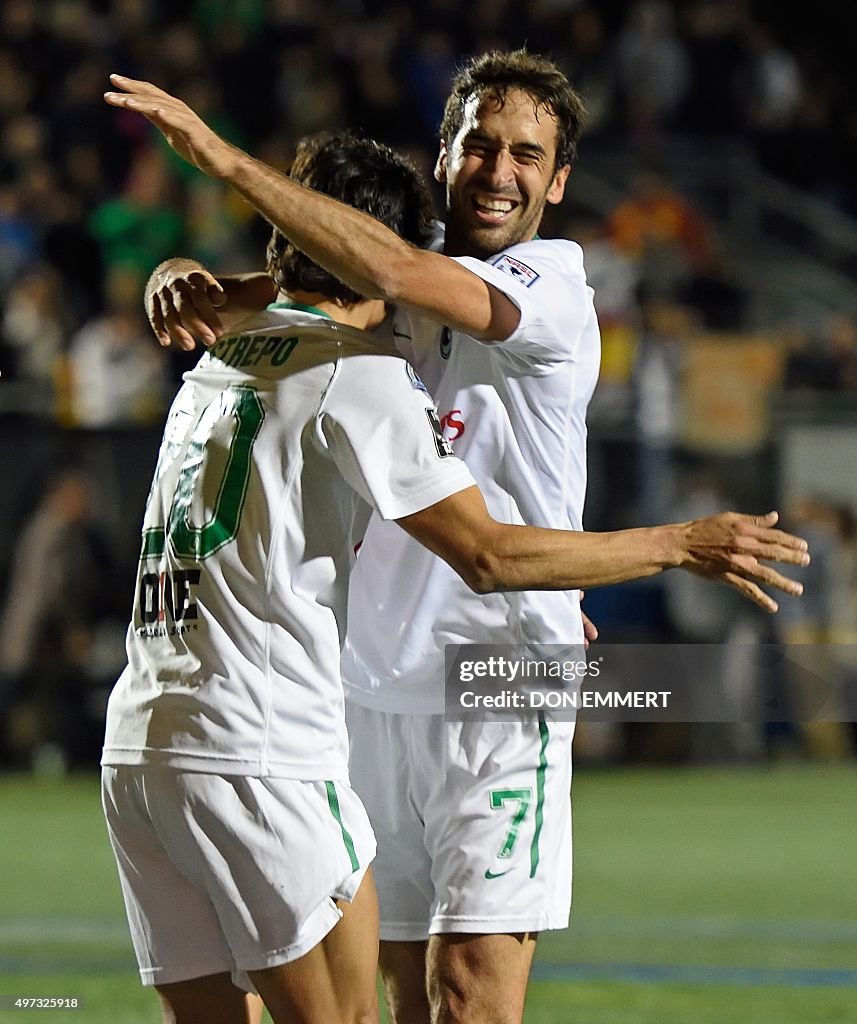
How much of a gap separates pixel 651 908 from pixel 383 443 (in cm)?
567

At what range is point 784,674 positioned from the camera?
14508mm

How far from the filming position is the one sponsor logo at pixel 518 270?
4152 mm

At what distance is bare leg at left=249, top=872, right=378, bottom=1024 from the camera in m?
3.50

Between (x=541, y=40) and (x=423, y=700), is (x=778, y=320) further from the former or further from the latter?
(x=423, y=700)

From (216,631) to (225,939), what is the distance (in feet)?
2.06

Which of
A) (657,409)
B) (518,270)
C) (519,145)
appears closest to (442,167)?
(519,145)

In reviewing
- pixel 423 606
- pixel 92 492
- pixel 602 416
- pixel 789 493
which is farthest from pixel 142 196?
pixel 423 606

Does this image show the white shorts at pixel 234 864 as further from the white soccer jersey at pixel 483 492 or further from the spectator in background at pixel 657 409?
the spectator in background at pixel 657 409

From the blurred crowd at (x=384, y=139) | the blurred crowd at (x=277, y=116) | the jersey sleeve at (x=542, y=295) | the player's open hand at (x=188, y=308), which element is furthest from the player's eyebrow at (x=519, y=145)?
the blurred crowd at (x=277, y=116)

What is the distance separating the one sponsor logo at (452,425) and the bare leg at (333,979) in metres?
1.19

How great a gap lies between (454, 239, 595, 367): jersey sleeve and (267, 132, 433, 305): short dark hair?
0.19m

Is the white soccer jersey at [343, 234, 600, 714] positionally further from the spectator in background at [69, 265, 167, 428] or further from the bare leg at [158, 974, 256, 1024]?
the spectator in background at [69, 265, 167, 428]

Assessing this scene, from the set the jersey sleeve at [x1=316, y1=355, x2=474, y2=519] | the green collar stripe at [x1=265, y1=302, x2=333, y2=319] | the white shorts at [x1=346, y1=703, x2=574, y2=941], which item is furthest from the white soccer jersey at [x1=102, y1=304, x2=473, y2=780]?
the white shorts at [x1=346, y1=703, x2=574, y2=941]

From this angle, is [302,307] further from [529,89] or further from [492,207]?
[529,89]
